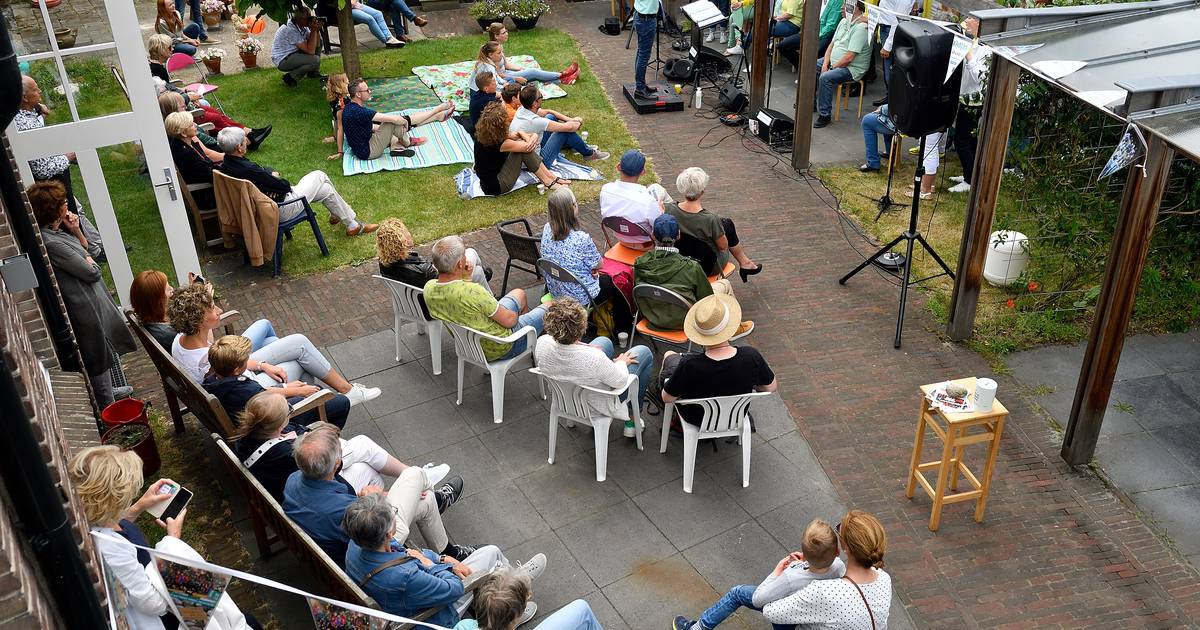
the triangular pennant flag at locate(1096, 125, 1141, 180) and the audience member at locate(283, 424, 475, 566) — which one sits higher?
the triangular pennant flag at locate(1096, 125, 1141, 180)

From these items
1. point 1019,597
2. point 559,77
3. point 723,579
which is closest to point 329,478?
point 723,579

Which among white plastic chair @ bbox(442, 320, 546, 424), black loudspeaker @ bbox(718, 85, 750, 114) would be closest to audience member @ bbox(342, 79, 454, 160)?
black loudspeaker @ bbox(718, 85, 750, 114)

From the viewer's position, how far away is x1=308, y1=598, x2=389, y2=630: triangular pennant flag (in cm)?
423

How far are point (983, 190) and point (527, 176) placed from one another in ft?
16.8

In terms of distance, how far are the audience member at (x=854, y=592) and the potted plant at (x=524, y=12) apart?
1296cm

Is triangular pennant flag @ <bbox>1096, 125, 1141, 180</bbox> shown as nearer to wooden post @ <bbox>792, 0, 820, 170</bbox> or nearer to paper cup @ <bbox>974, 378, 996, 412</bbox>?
paper cup @ <bbox>974, 378, 996, 412</bbox>

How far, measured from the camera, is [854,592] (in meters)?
4.33

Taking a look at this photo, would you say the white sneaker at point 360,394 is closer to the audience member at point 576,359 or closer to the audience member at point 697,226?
the audience member at point 576,359

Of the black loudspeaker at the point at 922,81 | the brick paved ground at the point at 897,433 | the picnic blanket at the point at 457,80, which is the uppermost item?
the black loudspeaker at the point at 922,81

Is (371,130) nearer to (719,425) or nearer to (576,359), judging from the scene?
(576,359)

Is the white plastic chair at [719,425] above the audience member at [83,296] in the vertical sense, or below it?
below

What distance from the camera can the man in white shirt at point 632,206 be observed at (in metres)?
7.75

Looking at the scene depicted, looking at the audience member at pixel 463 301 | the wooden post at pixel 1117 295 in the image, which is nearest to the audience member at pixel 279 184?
the audience member at pixel 463 301

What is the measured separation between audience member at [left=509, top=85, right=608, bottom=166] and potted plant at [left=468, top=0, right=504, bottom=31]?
561 cm
